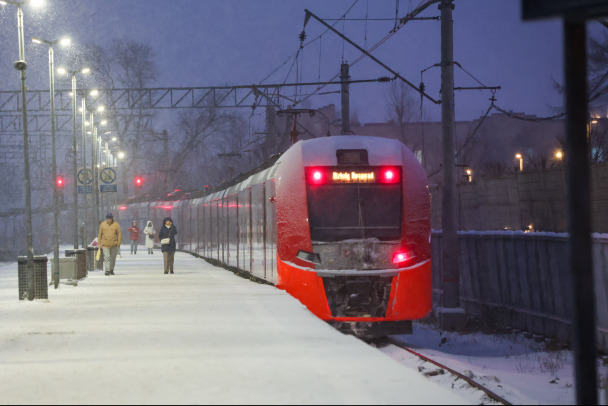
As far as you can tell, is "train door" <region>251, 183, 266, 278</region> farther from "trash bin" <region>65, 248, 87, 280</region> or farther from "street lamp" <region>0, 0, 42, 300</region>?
"trash bin" <region>65, 248, 87, 280</region>

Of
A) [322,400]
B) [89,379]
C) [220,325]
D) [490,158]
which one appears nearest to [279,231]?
[220,325]

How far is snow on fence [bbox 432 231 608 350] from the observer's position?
15.9 m

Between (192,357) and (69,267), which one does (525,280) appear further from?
(69,267)

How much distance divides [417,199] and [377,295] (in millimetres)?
1823

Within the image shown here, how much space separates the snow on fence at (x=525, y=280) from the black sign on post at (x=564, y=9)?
31.4 feet

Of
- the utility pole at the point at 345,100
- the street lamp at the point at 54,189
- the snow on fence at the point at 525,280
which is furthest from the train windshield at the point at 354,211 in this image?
the utility pole at the point at 345,100

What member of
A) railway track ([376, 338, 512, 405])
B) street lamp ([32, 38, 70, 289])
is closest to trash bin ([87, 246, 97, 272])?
street lamp ([32, 38, 70, 289])

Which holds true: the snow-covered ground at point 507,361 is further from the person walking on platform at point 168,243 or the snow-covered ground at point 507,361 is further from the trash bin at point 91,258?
the trash bin at point 91,258

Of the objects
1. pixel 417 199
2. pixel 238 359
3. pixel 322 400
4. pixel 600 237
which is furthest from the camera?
pixel 417 199

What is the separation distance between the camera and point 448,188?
19531mm

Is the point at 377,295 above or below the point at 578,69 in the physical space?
below

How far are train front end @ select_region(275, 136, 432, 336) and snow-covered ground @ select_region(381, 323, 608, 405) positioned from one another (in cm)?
89

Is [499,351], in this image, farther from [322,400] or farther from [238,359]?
[322,400]

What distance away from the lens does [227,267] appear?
33.4 meters
